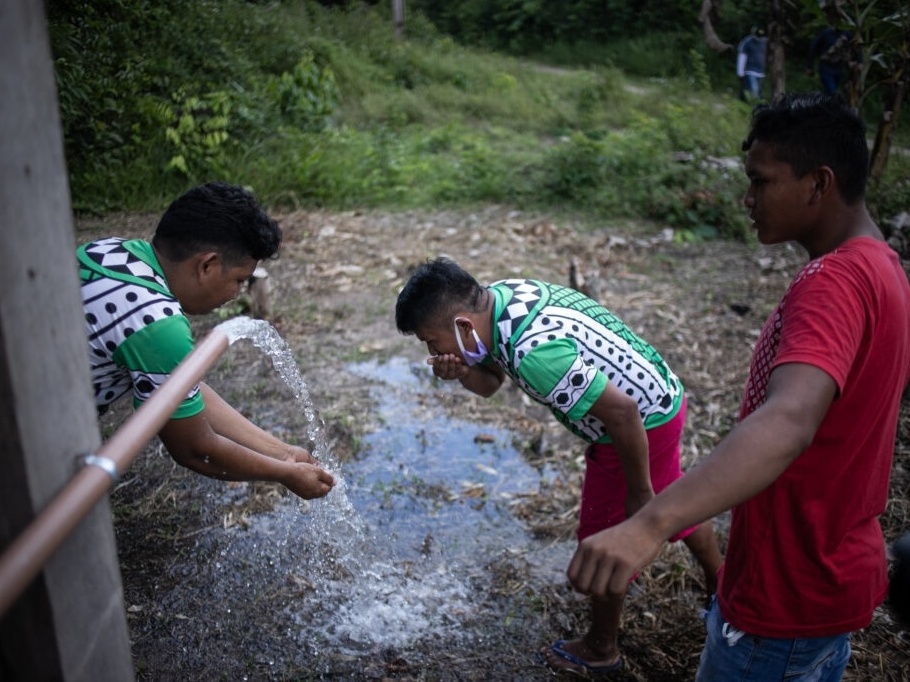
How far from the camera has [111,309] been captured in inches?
Result: 87.8

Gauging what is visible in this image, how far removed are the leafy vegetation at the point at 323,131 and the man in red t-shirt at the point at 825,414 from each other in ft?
18.3

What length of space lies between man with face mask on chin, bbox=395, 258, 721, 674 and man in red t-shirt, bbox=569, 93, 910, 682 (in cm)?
56

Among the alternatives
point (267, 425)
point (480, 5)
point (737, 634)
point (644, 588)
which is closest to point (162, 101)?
point (267, 425)

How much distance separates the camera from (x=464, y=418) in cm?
458

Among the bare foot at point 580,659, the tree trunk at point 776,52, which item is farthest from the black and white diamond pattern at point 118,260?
the tree trunk at point 776,52

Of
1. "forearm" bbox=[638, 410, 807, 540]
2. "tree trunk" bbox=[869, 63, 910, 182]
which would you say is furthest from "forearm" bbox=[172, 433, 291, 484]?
"tree trunk" bbox=[869, 63, 910, 182]

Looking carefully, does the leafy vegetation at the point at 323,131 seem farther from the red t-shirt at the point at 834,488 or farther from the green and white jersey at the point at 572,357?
the red t-shirt at the point at 834,488

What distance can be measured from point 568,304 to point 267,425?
2.26m

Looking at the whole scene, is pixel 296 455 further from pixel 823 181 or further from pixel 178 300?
pixel 823 181

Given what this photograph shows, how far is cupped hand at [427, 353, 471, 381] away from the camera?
8.57 ft

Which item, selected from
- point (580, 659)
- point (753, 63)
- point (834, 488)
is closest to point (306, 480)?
point (580, 659)

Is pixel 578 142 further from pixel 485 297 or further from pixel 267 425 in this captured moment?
pixel 485 297

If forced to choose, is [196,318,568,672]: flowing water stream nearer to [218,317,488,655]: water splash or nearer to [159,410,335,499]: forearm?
[218,317,488,655]: water splash

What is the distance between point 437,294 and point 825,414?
1280 millimetres
